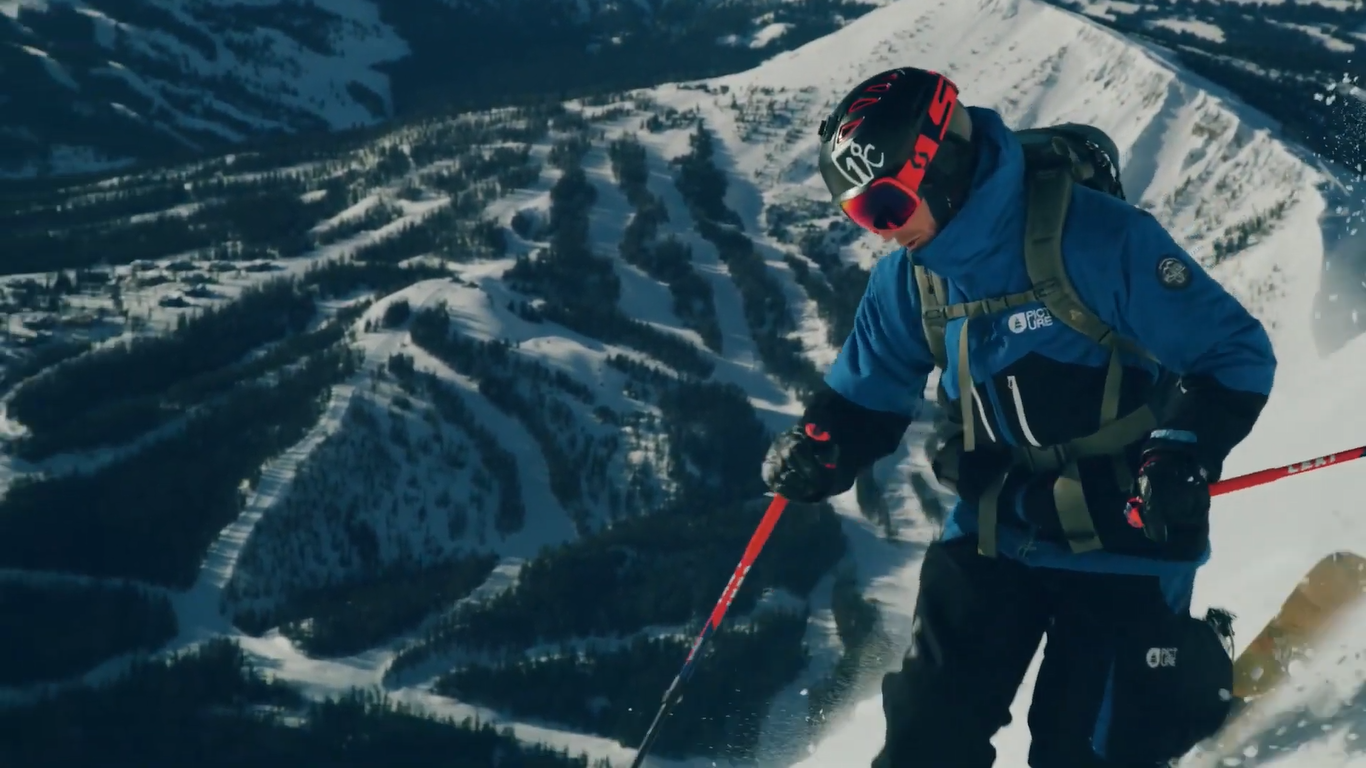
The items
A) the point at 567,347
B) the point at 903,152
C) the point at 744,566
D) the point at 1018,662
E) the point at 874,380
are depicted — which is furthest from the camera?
the point at 567,347

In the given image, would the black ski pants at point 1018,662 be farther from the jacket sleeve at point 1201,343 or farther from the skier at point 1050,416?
the jacket sleeve at point 1201,343

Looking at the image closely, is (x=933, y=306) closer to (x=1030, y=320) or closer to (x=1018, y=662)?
(x=1030, y=320)

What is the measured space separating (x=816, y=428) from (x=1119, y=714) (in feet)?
7.53

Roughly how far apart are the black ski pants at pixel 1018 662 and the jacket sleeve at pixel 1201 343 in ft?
3.40

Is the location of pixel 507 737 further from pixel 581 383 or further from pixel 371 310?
pixel 371 310

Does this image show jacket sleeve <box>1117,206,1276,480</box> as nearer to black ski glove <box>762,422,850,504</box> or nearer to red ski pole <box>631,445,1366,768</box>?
red ski pole <box>631,445,1366,768</box>

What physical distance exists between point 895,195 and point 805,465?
182cm

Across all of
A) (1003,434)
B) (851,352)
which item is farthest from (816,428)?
(1003,434)

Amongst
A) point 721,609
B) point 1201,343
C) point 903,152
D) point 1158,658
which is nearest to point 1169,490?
point 1201,343

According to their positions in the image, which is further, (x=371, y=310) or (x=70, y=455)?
(x=371, y=310)

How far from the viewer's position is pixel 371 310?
156 m

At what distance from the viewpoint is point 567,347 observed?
14850cm

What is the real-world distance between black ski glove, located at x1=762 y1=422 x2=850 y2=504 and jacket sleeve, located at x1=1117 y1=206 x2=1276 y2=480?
1990 mm

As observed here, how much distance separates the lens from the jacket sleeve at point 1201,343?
7359 millimetres
